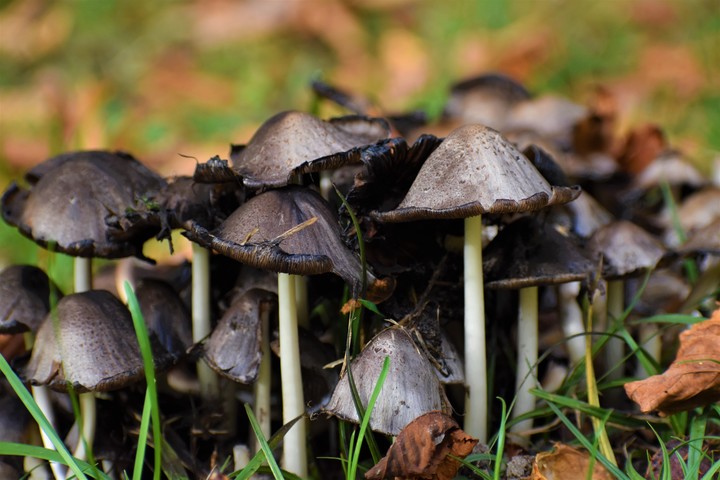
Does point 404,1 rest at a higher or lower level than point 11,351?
higher

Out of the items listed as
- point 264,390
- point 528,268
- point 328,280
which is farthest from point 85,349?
point 528,268

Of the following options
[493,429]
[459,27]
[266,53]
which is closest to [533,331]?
[493,429]

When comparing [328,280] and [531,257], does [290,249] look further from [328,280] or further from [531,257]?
[531,257]

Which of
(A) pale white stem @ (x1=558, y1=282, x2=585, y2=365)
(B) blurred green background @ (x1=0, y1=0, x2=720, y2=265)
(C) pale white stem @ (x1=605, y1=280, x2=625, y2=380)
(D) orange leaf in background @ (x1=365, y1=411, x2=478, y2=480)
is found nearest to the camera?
(D) orange leaf in background @ (x1=365, y1=411, x2=478, y2=480)

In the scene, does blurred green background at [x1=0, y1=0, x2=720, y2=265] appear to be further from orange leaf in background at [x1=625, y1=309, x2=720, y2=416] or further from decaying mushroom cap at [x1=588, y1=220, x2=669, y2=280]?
orange leaf in background at [x1=625, y1=309, x2=720, y2=416]

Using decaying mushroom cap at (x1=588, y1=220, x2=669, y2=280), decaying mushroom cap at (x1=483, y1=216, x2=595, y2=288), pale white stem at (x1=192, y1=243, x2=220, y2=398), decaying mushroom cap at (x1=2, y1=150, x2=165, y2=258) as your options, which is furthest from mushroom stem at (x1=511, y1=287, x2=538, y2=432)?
decaying mushroom cap at (x1=2, y1=150, x2=165, y2=258)

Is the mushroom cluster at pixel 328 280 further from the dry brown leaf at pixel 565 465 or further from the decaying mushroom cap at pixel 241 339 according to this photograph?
the dry brown leaf at pixel 565 465

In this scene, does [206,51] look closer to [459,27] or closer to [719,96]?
[459,27]
